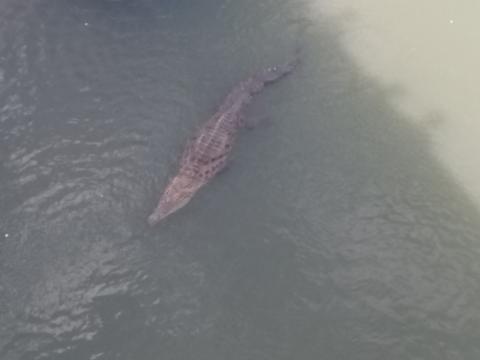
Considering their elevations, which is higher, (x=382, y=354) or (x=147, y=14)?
(x=147, y=14)

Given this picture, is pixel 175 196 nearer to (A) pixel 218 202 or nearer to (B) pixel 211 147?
(A) pixel 218 202

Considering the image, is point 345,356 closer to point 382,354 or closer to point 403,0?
point 382,354

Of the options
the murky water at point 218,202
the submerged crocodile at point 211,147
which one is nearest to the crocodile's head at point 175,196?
the submerged crocodile at point 211,147

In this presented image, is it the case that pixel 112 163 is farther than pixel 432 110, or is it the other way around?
pixel 432 110

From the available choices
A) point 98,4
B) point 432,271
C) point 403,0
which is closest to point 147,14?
point 98,4

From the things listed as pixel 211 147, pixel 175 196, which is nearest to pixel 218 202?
pixel 175 196

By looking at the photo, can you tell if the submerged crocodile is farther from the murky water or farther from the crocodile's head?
the murky water
